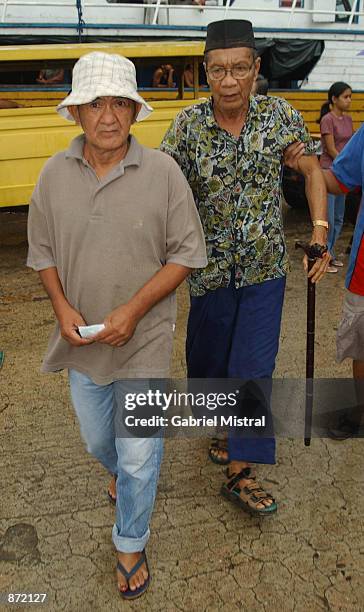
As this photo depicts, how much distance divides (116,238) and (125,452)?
2.45 ft

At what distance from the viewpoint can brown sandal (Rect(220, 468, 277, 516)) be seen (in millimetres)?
2611

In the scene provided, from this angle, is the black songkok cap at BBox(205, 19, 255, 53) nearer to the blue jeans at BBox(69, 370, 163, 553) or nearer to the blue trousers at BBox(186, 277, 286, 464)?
the blue trousers at BBox(186, 277, 286, 464)

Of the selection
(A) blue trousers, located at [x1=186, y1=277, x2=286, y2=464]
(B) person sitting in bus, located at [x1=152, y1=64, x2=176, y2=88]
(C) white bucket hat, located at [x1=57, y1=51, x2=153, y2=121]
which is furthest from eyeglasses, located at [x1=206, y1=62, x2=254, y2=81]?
(B) person sitting in bus, located at [x1=152, y1=64, x2=176, y2=88]

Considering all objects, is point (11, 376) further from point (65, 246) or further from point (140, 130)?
point (140, 130)

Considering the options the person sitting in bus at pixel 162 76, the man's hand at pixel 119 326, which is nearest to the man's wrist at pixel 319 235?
the man's hand at pixel 119 326

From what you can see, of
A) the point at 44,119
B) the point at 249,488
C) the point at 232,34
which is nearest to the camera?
the point at 232,34

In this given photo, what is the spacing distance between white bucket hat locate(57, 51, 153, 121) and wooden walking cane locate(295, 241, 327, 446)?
3.08ft

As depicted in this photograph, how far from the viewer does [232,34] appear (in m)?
2.33

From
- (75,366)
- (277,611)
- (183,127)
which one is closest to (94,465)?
(75,366)

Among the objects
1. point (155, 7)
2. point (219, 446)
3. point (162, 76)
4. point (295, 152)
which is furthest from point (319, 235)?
point (155, 7)

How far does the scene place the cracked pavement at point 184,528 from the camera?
2230 millimetres

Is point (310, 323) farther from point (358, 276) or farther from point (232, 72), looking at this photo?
point (232, 72)

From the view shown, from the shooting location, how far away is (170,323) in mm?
2188

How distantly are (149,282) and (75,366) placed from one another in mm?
426
